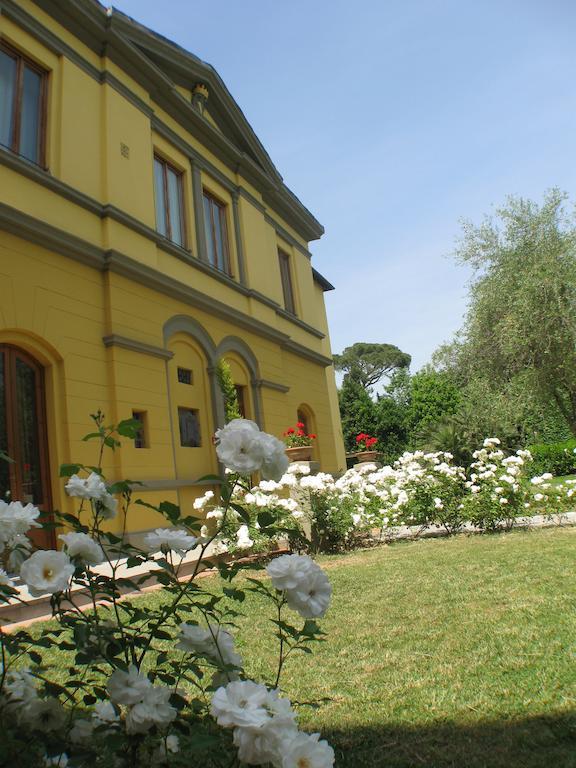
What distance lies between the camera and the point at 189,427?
1039 centimetres

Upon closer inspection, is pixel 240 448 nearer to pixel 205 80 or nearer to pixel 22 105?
pixel 22 105

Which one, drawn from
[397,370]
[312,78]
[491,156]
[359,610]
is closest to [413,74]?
[312,78]

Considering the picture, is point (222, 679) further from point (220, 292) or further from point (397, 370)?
point (397, 370)

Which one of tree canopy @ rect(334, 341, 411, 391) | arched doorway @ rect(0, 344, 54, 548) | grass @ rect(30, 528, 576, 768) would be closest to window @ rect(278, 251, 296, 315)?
arched doorway @ rect(0, 344, 54, 548)

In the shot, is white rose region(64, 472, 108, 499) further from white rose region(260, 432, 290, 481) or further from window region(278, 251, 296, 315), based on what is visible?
window region(278, 251, 296, 315)

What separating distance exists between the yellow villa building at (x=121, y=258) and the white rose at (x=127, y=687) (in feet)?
11.2

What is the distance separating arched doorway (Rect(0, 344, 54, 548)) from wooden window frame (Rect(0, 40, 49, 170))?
111 inches

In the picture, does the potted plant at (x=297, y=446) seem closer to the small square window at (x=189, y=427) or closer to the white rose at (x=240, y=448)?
the small square window at (x=189, y=427)

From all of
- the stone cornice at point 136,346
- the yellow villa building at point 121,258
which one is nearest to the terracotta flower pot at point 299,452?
the yellow villa building at point 121,258

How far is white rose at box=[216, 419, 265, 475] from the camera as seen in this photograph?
1420mm

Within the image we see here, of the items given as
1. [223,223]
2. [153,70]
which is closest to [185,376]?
[223,223]

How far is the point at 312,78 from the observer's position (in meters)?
7.40

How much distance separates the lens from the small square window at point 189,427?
33.4 ft

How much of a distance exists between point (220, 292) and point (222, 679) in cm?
1043
